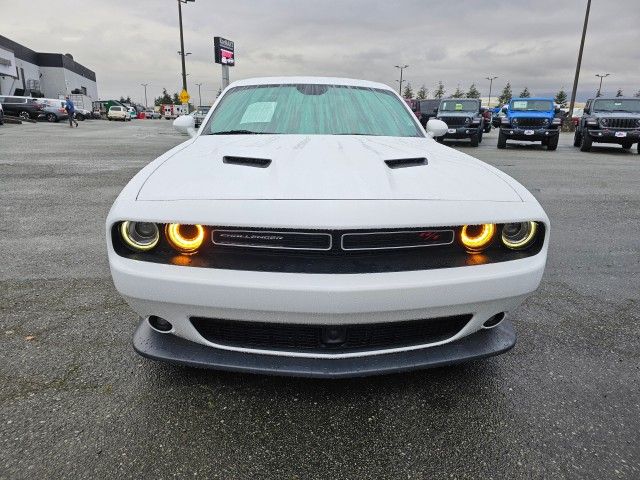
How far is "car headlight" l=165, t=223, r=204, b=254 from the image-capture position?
176cm

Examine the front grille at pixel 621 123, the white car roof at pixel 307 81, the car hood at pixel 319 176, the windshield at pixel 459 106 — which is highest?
the windshield at pixel 459 106

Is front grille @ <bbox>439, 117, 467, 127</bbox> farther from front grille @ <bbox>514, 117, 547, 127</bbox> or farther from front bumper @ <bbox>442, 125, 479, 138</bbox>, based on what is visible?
front grille @ <bbox>514, 117, 547, 127</bbox>

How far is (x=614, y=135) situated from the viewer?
560 inches

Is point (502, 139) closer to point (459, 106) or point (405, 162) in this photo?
point (459, 106)

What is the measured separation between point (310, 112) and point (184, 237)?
5.61ft

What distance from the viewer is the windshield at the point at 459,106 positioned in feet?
57.2

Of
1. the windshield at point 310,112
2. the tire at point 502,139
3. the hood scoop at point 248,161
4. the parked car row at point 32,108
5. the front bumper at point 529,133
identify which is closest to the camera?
the hood scoop at point 248,161

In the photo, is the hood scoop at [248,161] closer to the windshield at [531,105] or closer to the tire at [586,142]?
the tire at [586,142]

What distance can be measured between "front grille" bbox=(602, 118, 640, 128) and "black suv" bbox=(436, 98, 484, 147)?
389 cm

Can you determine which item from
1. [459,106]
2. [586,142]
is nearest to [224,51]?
[459,106]

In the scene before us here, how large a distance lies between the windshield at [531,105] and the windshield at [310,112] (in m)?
14.3

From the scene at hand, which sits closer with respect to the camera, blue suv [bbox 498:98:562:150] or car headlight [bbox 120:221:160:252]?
car headlight [bbox 120:221:160:252]

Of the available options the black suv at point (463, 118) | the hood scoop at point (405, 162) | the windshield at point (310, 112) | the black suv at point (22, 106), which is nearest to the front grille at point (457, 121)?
the black suv at point (463, 118)

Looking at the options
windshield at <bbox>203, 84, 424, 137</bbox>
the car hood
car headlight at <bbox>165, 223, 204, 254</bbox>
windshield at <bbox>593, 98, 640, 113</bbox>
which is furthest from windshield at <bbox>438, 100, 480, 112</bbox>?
car headlight at <bbox>165, 223, 204, 254</bbox>
